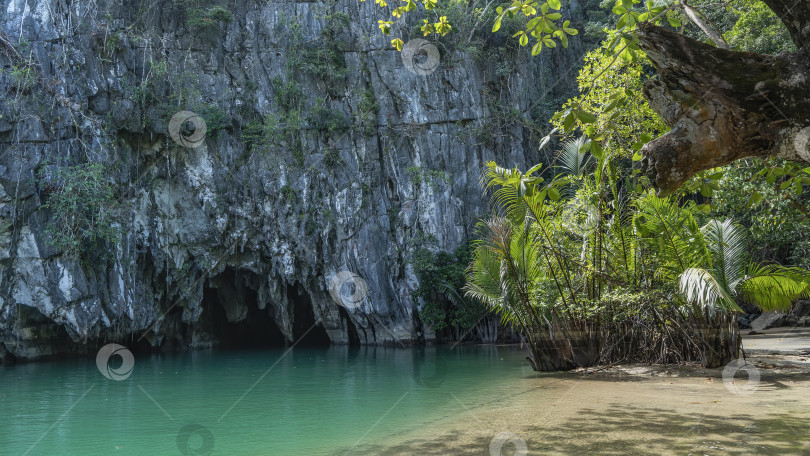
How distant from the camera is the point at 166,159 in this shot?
1719cm

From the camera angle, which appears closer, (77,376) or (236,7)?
(77,376)

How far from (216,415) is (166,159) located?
41.0 ft

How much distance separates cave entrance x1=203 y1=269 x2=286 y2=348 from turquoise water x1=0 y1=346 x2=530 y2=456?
6460 millimetres

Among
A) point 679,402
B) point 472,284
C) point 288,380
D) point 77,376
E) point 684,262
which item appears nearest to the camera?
point 679,402

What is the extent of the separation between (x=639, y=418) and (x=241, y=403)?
15.5ft

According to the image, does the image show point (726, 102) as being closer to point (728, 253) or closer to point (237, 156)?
point (728, 253)

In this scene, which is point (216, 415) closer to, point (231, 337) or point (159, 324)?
point (159, 324)

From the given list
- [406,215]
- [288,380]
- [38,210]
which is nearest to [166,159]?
[38,210]

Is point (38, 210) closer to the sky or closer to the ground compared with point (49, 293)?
closer to the sky

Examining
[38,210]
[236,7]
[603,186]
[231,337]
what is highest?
[236,7]

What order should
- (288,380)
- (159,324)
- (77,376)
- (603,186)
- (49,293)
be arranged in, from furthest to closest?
(159,324)
(49,293)
(77,376)
(288,380)
(603,186)

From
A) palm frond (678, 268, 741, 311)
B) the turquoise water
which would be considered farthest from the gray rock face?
palm frond (678, 268, 741, 311)

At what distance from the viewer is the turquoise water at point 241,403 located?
16.7ft

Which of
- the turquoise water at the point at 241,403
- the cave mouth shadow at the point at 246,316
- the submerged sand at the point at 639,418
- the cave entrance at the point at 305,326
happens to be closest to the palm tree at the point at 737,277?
the submerged sand at the point at 639,418
